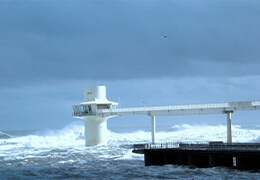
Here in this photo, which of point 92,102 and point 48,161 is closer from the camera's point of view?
point 48,161

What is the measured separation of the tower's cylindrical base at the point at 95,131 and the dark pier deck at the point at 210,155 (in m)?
26.4

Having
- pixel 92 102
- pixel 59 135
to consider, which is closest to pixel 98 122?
pixel 92 102

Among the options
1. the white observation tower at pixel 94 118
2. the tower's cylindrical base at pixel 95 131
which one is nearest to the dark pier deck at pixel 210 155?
the tower's cylindrical base at pixel 95 131

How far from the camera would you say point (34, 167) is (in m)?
53.5

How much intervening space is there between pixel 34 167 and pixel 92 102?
2721 centimetres

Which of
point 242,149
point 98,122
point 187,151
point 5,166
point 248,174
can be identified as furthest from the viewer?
point 98,122

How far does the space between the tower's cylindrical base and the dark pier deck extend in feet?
86.6

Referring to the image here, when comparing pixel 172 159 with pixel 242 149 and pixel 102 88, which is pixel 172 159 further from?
pixel 102 88

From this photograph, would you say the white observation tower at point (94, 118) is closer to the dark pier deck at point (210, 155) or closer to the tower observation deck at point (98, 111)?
the tower observation deck at point (98, 111)

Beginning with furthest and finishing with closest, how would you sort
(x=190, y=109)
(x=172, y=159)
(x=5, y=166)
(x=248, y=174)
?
(x=190, y=109) → (x=5, y=166) → (x=172, y=159) → (x=248, y=174)

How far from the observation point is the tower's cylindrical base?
78.7 meters

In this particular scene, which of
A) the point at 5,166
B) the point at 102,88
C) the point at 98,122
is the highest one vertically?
the point at 102,88

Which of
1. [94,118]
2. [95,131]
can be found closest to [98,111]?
[94,118]

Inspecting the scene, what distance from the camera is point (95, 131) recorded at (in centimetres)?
7888
